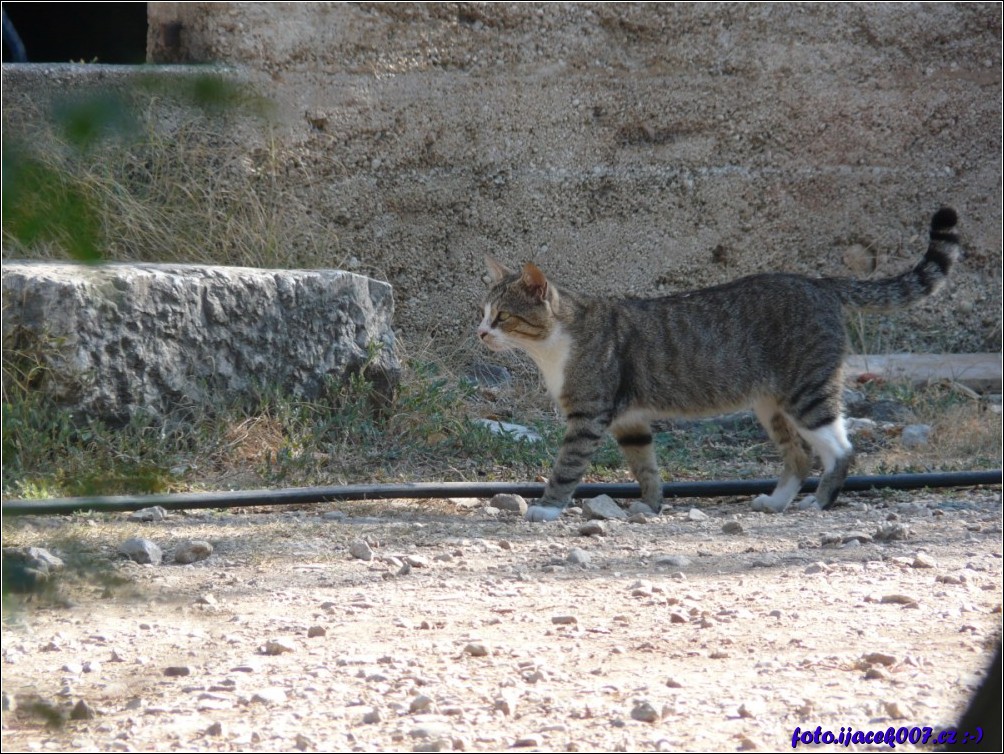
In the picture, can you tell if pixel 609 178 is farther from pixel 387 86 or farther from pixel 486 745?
pixel 486 745

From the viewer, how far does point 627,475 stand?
644 cm

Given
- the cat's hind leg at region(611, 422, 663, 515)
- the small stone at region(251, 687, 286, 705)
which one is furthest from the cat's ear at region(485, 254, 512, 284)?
the small stone at region(251, 687, 286, 705)

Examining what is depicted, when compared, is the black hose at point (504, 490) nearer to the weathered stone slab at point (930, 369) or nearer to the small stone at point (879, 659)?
the weathered stone slab at point (930, 369)

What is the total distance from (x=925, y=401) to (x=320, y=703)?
5.64 meters

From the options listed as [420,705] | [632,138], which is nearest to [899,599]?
[420,705]

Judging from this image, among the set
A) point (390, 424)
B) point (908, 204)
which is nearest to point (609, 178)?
point (908, 204)

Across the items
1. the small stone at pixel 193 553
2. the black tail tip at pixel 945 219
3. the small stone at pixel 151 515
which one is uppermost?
the black tail tip at pixel 945 219

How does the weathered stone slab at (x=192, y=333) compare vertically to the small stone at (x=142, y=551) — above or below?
above

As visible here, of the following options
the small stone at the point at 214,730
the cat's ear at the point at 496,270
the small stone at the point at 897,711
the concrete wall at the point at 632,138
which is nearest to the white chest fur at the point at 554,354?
the cat's ear at the point at 496,270

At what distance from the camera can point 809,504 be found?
5766 millimetres

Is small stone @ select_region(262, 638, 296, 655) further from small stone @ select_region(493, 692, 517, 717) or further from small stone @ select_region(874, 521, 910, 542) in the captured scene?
small stone @ select_region(874, 521, 910, 542)

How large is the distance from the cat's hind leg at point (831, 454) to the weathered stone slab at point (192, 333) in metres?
2.33

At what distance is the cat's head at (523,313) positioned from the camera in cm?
570

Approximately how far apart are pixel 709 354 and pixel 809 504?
873 mm
